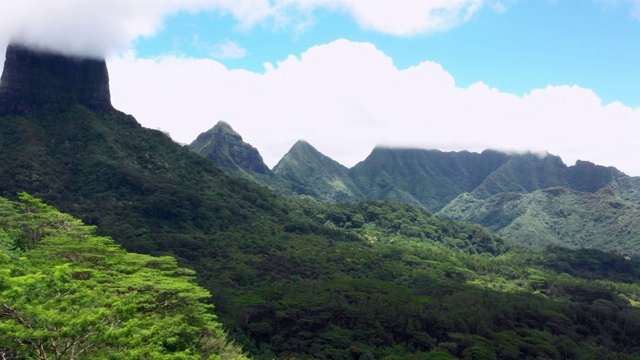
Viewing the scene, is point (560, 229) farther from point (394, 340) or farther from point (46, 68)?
point (46, 68)

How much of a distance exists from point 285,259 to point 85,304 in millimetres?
59503

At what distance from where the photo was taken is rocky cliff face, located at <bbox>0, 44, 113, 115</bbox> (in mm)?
104375

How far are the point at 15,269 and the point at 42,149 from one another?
91.6 metres

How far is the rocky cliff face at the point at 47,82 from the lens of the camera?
10438cm

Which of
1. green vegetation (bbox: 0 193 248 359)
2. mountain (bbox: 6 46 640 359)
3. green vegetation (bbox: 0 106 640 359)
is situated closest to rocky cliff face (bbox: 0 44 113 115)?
mountain (bbox: 6 46 640 359)

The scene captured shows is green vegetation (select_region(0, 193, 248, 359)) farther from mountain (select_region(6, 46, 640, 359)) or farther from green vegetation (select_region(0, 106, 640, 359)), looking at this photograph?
mountain (select_region(6, 46, 640, 359))

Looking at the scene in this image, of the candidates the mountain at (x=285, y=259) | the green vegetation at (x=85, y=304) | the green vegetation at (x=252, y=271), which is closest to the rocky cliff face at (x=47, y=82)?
the mountain at (x=285, y=259)

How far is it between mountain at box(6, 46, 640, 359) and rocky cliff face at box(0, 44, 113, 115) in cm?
38

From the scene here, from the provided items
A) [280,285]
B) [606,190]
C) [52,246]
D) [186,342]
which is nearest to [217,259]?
[280,285]

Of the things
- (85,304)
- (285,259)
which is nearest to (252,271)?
(285,259)

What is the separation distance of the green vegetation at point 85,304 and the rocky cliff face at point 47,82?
3419 inches

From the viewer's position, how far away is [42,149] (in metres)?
93.6

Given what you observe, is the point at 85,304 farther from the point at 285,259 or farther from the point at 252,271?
the point at 285,259

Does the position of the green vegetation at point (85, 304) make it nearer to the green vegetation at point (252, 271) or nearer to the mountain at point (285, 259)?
the green vegetation at point (252, 271)
